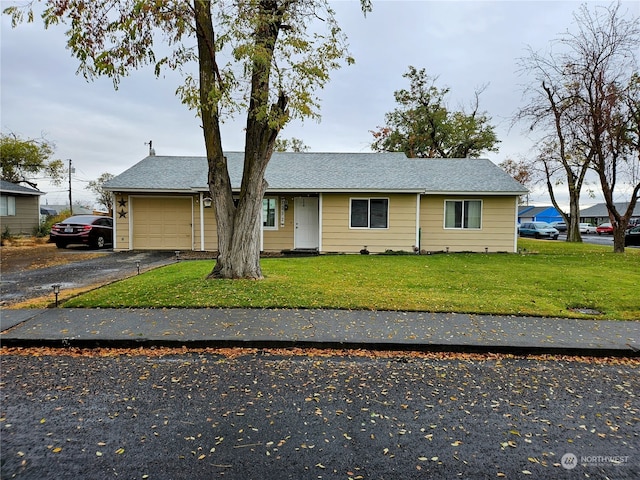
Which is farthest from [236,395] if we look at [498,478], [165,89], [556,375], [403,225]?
[403,225]

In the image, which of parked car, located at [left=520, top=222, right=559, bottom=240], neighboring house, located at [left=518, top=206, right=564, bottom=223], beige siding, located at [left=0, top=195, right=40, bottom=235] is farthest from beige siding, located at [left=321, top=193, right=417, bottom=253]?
neighboring house, located at [left=518, top=206, right=564, bottom=223]

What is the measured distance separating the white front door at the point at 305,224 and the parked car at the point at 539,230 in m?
24.8

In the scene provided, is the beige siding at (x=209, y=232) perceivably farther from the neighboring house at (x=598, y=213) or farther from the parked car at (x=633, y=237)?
the neighboring house at (x=598, y=213)

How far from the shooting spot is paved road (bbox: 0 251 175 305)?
7.75 metres

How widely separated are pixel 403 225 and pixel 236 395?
12.3m

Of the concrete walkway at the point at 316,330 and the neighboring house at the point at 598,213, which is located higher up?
the neighboring house at the point at 598,213

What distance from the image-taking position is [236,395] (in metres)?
3.48

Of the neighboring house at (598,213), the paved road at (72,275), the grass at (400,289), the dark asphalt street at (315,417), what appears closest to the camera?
the dark asphalt street at (315,417)

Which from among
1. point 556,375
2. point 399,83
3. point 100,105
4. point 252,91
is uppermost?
point 399,83

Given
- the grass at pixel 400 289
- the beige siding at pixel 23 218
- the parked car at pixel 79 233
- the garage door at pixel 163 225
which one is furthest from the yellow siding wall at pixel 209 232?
the beige siding at pixel 23 218

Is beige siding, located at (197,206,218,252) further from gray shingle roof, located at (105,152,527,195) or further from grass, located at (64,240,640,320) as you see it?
grass, located at (64,240,640,320)

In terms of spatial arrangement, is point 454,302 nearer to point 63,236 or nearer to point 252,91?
point 252,91

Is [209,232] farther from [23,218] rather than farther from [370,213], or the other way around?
[23,218]

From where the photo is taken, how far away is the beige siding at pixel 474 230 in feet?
51.2
